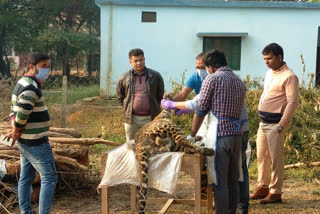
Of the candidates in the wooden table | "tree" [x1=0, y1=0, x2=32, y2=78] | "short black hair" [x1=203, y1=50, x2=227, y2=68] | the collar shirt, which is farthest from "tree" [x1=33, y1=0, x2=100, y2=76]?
the collar shirt

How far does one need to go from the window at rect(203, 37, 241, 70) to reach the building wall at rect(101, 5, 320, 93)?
205 millimetres

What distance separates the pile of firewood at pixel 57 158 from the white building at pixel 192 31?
858 cm

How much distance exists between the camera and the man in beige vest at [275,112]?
5.17 m

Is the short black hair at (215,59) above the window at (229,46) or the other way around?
the other way around

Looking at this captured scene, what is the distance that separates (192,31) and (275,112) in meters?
10.2

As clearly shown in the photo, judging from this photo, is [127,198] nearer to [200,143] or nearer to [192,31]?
[200,143]

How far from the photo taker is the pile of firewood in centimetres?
543

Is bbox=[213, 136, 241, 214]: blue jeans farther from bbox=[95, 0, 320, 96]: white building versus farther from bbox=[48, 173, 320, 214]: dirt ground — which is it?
bbox=[95, 0, 320, 96]: white building

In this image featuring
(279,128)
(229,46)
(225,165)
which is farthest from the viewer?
(229,46)

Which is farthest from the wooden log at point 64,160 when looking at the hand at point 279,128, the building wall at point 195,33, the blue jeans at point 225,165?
the building wall at point 195,33

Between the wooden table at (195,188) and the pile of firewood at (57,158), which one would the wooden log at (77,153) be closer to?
the pile of firewood at (57,158)

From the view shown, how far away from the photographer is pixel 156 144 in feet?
14.9

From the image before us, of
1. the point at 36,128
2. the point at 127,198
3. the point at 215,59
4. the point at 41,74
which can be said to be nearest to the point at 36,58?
the point at 41,74

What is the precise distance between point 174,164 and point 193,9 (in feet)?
37.2
